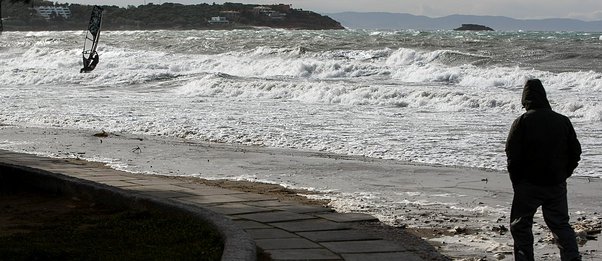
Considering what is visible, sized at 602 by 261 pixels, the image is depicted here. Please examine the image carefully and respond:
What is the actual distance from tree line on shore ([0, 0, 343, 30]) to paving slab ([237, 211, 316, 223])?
359 ft

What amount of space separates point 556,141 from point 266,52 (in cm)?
4102

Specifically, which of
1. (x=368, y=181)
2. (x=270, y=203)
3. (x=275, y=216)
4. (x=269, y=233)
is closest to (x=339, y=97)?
(x=368, y=181)

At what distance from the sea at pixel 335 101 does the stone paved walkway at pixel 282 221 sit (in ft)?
3.23

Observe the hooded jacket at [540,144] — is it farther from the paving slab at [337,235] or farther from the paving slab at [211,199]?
the paving slab at [211,199]

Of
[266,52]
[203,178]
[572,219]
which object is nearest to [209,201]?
[203,178]

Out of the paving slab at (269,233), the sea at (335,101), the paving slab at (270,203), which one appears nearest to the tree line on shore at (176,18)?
the sea at (335,101)

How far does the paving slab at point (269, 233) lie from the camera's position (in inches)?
294

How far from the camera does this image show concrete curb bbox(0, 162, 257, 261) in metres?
6.52

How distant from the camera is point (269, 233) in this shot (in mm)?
7598

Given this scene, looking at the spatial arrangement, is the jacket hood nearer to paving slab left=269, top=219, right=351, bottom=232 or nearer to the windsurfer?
paving slab left=269, top=219, right=351, bottom=232

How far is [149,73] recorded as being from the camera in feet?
127

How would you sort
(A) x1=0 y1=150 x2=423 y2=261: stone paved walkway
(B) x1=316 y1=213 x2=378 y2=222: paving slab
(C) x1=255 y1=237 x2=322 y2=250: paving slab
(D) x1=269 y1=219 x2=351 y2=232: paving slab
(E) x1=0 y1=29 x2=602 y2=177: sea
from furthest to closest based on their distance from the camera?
(E) x1=0 y1=29 x2=602 y2=177: sea, (B) x1=316 y1=213 x2=378 y2=222: paving slab, (D) x1=269 y1=219 x2=351 y2=232: paving slab, (C) x1=255 y1=237 x2=322 y2=250: paving slab, (A) x1=0 y1=150 x2=423 y2=261: stone paved walkway

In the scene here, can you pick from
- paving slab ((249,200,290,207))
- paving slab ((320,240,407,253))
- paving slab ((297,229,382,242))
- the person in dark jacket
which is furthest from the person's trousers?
paving slab ((249,200,290,207))

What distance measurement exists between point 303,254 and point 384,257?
0.59m
